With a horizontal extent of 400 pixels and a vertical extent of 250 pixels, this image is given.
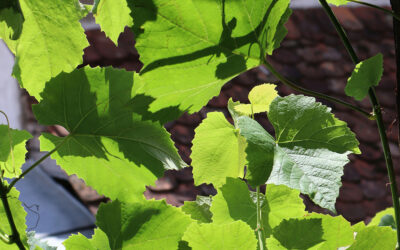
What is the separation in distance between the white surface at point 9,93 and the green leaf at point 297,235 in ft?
8.09

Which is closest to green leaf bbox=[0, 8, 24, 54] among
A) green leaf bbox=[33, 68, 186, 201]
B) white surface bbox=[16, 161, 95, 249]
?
green leaf bbox=[33, 68, 186, 201]

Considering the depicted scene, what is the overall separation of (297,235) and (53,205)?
7.83ft

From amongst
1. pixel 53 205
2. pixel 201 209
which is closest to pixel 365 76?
pixel 201 209

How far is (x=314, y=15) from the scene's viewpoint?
3621 mm

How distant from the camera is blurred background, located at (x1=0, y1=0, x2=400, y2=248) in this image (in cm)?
249

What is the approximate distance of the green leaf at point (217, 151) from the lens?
0.38 meters

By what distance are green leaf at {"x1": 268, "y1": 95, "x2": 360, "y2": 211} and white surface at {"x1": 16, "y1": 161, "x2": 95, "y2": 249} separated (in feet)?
6.72

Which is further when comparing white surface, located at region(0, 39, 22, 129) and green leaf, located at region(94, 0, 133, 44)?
white surface, located at region(0, 39, 22, 129)

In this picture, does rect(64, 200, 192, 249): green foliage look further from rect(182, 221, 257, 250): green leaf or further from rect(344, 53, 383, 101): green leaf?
rect(344, 53, 383, 101): green leaf

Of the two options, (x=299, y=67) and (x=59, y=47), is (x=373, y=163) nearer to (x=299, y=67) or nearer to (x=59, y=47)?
(x=299, y=67)

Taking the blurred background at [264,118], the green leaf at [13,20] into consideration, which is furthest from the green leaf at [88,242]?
the blurred background at [264,118]

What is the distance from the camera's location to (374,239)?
12.0 inches

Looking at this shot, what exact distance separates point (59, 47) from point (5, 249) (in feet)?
0.41

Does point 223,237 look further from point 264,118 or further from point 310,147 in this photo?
point 264,118
